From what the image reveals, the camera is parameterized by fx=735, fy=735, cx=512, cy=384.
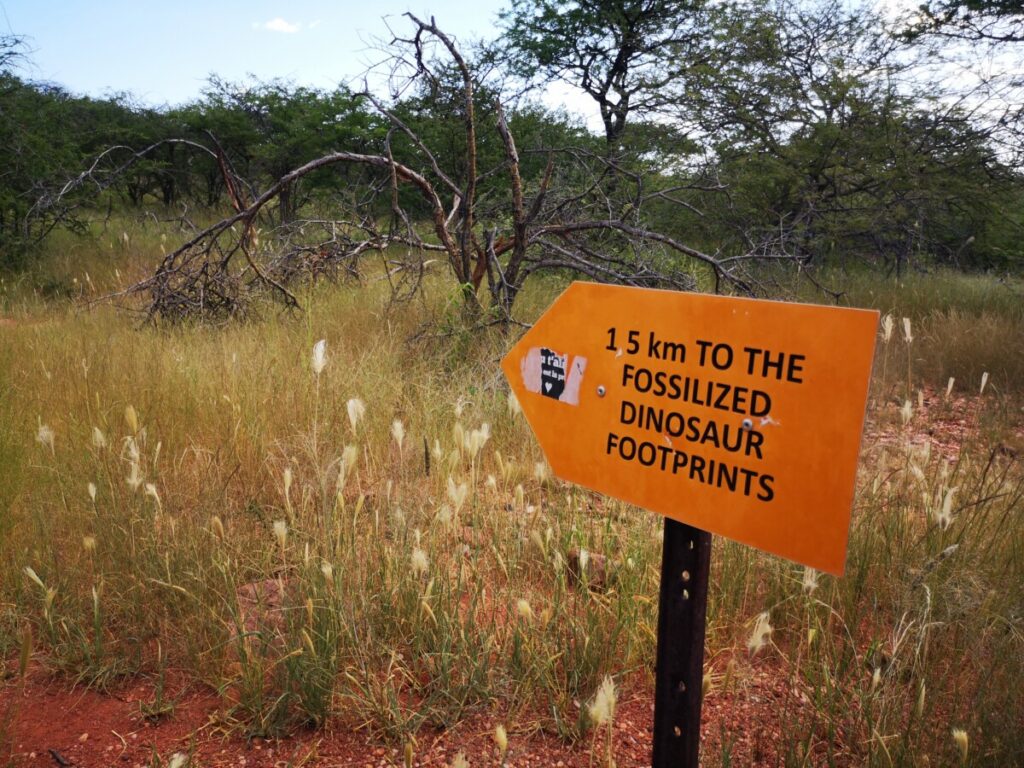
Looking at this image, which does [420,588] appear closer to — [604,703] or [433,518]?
[433,518]

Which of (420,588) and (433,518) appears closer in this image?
(420,588)

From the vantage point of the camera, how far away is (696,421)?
141 cm

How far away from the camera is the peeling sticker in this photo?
1.65m

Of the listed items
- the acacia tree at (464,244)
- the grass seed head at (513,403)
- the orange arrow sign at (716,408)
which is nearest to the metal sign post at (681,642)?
the orange arrow sign at (716,408)

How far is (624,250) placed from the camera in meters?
7.96

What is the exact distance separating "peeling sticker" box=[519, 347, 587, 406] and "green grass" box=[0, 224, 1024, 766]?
564 mm

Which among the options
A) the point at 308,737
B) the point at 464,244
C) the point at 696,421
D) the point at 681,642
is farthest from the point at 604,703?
the point at 464,244

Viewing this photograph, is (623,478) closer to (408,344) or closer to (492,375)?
(492,375)

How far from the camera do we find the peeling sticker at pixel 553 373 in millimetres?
1646

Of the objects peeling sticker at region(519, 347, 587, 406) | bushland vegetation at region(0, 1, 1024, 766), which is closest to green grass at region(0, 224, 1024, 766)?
bushland vegetation at region(0, 1, 1024, 766)

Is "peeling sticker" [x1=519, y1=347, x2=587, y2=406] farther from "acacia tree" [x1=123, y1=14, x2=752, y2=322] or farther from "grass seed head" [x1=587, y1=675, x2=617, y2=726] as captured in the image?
"acacia tree" [x1=123, y1=14, x2=752, y2=322]

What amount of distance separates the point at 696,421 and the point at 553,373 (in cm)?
40

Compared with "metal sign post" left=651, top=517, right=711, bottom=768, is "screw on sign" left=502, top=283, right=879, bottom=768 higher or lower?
higher

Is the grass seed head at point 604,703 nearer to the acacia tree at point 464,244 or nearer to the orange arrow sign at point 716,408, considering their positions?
the orange arrow sign at point 716,408
